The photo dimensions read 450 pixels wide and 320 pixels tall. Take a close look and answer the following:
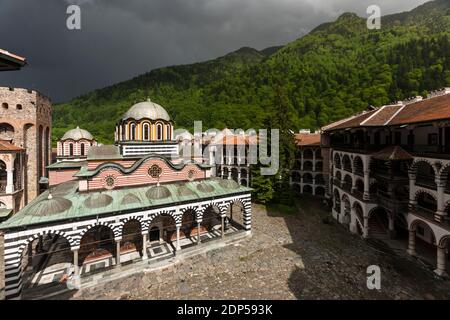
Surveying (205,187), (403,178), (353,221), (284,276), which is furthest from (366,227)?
(205,187)

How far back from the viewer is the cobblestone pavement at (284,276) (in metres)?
12.5

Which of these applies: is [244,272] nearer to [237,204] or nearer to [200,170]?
[200,170]

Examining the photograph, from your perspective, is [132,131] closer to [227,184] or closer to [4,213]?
[227,184]

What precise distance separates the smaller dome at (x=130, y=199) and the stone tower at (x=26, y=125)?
18709 mm

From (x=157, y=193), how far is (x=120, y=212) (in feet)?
9.44

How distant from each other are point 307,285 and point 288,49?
149 m

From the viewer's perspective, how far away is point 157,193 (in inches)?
643

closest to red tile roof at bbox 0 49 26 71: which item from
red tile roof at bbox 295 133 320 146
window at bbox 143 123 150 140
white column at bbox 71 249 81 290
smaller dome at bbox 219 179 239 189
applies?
white column at bbox 71 249 81 290

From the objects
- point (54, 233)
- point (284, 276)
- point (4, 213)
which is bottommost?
point (284, 276)

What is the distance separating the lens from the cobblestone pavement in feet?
40.9

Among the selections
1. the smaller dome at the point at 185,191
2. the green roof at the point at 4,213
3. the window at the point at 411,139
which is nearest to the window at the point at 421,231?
the window at the point at 411,139

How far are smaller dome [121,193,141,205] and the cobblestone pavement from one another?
4.77 m
